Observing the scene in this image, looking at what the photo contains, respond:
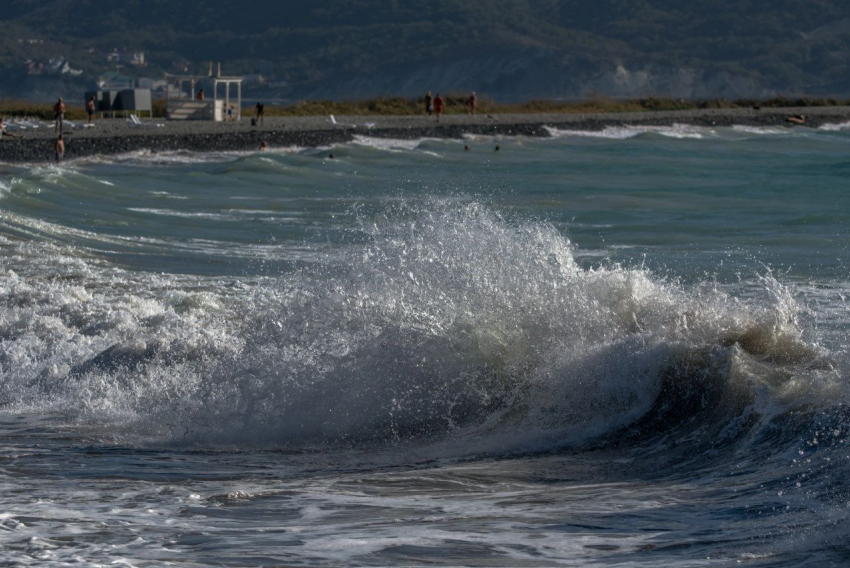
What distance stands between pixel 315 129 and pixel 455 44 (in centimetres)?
8890

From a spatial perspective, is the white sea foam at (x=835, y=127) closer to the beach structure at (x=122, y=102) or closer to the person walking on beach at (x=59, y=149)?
the beach structure at (x=122, y=102)

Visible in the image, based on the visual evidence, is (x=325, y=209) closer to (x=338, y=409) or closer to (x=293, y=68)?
(x=338, y=409)

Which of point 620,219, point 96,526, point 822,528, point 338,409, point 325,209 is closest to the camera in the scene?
point 822,528

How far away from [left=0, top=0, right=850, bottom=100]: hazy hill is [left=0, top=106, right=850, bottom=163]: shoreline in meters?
52.8

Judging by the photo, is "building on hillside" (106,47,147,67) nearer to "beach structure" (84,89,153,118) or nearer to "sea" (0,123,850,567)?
"beach structure" (84,89,153,118)

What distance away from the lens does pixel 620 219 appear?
21.9 metres

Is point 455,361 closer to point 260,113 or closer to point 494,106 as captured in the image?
point 260,113

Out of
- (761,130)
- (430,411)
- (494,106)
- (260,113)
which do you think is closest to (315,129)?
(260,113)

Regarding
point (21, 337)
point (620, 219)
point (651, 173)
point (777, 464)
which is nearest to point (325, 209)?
point (620, 219)

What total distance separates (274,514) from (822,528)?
2.50 metres

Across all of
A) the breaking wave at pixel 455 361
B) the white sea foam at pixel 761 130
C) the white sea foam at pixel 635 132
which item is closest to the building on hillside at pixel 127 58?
the white sea foam at pixel 635 132

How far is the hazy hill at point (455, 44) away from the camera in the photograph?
12056 centimetres

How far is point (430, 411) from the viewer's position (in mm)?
8430

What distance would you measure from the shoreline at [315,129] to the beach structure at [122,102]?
6.39ft
